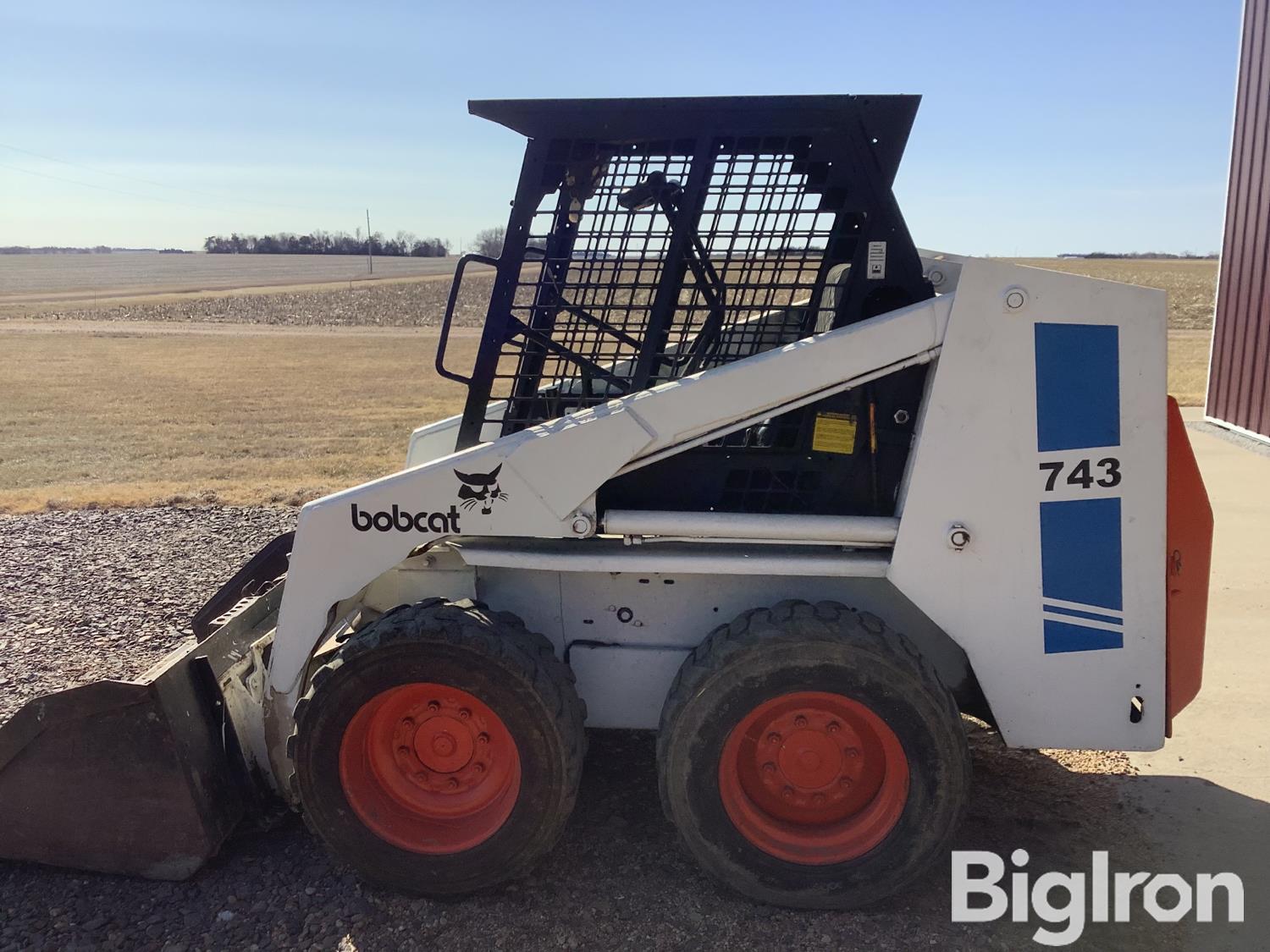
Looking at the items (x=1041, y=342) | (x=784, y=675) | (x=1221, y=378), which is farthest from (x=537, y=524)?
(x=1221, y=378)

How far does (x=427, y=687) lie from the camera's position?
3285mm

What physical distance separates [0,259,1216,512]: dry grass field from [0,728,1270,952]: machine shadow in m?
5.86

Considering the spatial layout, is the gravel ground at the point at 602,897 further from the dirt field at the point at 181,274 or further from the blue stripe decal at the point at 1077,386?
the dirt field at the point at 181,274

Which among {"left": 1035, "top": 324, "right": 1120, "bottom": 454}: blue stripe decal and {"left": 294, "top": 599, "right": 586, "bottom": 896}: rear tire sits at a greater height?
{"left": 1035, "top": 324, "right": 1120, "bottom": 454}: blue stripe decal

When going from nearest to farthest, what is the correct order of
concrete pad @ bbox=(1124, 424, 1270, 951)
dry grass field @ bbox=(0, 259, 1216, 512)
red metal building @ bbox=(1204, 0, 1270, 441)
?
concrete pad @ bbox=(1124, 424, 1270, 951), dry grass field @ bbox=(0, 259, 1216, 512), red metal building @ bbox=(1204, 0, 1270, 441)

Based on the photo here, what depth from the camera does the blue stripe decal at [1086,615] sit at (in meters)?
3.18

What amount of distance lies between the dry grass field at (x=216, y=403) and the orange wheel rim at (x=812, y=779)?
21.8ft

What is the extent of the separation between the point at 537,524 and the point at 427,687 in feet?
2.17

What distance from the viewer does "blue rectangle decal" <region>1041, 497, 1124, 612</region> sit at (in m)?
3.13

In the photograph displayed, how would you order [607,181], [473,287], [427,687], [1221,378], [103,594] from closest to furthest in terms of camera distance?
[427,687] → [607,181] → [103,594] → [1221,378] → [473,287]

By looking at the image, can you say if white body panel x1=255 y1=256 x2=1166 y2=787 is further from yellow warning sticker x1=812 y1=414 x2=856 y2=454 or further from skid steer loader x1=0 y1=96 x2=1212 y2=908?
yellow warning sticker x1=812 y1=414 x2=856 y2=454

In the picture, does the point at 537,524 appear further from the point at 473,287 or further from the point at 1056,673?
the point at 473,287

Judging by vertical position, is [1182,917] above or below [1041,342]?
below

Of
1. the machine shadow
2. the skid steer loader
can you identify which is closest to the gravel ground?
the machine shadow
